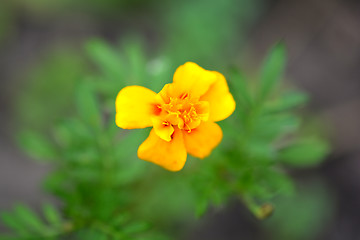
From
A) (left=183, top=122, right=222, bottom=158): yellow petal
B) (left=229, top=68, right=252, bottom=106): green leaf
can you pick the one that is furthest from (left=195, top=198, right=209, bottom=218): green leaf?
(left=229, top=68, right=252, bottom=106): green leaf

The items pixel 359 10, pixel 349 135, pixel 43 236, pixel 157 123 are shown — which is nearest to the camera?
pixel 157 123

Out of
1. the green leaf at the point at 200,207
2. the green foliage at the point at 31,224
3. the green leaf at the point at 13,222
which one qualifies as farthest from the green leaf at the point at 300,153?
the green leaf at the point at 13,222

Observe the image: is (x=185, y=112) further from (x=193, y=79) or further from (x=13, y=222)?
(x=13, y=222)

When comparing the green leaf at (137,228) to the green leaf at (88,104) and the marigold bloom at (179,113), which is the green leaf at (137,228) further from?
the green leaf at (88,104)

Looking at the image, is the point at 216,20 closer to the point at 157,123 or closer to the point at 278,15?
the point at 278,15

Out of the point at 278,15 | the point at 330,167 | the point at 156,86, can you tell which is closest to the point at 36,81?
the point at 156,86

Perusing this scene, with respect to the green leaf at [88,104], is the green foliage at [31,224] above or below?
below
